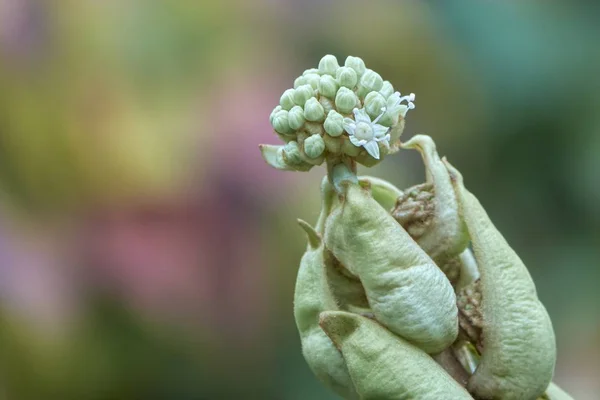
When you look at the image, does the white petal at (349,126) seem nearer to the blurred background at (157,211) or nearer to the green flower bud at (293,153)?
the green flower bud at (293,153)

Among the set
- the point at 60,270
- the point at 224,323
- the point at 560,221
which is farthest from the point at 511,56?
the point at 60,270

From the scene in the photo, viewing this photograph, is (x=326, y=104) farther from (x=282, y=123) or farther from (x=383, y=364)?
(x=383, y=364)

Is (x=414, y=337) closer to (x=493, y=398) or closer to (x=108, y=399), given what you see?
(x=493, y=398)

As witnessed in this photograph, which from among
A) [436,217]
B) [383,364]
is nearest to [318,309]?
[383,364]

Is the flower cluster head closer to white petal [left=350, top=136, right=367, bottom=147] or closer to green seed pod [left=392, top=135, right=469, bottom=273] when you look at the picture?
white petal [left=350, top=136, right=367, bottom=147]

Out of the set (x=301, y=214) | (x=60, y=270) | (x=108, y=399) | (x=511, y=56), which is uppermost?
(x=511, y=56)

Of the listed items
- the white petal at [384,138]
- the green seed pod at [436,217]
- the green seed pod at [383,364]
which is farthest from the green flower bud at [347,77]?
the green seed pod at [383,364]
